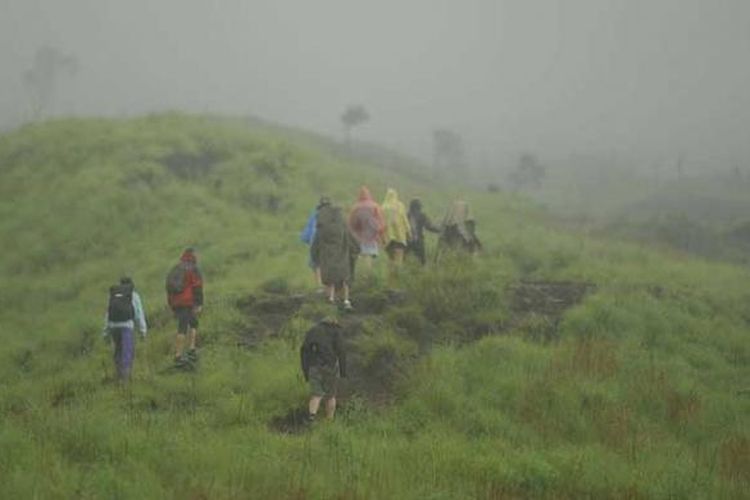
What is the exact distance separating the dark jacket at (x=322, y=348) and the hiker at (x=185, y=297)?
3046mm

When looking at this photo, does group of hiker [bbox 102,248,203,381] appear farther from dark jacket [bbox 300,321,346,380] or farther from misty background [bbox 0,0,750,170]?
misty background [bbox 0,0,750,170]

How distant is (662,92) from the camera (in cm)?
17750

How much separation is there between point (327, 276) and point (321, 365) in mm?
3662

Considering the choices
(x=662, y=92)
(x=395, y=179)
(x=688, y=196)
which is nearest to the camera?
(x=395, y=179)

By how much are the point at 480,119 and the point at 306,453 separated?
14357 centimetres

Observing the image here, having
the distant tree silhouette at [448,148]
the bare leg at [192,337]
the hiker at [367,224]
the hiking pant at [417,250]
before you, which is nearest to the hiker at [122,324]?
the bare leg at [192,337]

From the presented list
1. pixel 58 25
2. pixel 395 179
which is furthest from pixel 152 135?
pixel 58 25

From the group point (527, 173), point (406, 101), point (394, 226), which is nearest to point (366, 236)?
point (394, 226)

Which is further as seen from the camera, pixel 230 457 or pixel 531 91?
pixel 531 91

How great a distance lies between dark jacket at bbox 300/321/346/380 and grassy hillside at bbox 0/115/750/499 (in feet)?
2.43

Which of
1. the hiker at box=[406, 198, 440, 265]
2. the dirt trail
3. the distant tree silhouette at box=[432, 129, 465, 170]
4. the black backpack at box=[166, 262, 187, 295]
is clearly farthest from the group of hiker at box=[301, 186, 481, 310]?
the distant tree silhouette at box=[432, 129, 465, 170]

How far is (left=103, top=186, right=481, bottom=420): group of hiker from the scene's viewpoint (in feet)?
36.7

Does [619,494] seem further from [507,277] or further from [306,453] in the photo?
[507,277]

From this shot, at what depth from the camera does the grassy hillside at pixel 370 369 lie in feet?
29.8
